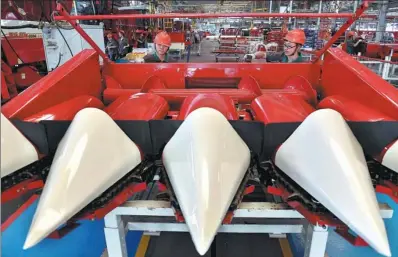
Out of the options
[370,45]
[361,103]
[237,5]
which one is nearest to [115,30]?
[370,45]

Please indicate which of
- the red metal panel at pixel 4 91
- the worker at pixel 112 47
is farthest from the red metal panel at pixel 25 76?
the worker at pixel 112 47

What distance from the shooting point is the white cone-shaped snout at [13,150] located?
139cm

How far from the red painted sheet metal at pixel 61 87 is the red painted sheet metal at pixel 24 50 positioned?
11.9 ft

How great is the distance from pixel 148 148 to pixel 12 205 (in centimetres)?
111

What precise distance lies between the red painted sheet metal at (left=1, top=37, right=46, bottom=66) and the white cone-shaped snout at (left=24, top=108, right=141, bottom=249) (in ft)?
15.9

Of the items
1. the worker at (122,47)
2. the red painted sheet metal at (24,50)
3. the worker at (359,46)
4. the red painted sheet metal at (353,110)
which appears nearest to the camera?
the red painted sheet metal at (353,110)

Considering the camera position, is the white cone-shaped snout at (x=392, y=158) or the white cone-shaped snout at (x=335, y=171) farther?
the white cone-shaped snout at (x=392, y=158)

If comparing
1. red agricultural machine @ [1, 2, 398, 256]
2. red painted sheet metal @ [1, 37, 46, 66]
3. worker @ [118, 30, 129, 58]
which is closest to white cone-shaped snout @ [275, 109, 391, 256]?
red agricultural machine @ [1, 2, 398, 256]

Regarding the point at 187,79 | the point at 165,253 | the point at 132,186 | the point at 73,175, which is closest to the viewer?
Result: the point at 73,175

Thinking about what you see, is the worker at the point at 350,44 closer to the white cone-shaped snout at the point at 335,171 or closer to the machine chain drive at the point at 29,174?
A: the white cone-shaped snout at the point at 335,171

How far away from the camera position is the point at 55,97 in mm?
2064

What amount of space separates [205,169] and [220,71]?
1.88m

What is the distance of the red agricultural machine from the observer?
122 centimetres

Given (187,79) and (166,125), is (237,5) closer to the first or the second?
(187,79)
